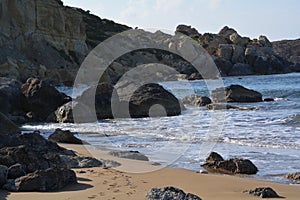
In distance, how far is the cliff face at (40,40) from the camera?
46.2m

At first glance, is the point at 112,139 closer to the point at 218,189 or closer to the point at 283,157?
the point at 283,157

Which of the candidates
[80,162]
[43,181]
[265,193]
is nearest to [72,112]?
[80,162]

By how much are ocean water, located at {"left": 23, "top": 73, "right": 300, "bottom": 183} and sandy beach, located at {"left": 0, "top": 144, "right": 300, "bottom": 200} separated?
2.10ft

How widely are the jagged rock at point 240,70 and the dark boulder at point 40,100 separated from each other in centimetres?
5673

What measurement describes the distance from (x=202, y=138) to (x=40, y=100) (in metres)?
9.16

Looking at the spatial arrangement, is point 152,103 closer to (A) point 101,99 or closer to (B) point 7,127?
(A) point 101,99

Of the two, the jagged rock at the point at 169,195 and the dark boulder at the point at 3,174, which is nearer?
the jagged rock at the point at 169,195

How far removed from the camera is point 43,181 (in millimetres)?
→ 6492

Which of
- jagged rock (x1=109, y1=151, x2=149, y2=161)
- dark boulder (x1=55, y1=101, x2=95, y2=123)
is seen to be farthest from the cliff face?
jagged rock (x1=109, y1=151, x2=149, y2=161)

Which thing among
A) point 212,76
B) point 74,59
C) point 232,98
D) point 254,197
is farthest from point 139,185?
point 212,76

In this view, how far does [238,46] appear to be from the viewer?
260ft

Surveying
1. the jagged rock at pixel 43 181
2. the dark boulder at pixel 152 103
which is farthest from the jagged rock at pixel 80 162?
the dark boulder at pixel 152 103

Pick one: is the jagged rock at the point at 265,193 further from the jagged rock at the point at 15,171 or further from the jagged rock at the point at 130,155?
the jagged rock at the point at 130,155

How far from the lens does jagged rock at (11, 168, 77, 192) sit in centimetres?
645
